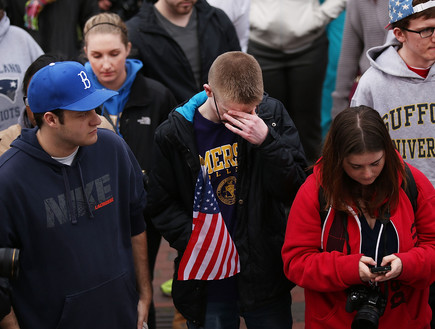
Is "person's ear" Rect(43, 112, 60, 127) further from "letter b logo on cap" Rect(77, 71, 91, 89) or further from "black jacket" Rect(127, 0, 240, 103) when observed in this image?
"black jacket" Rect(127, 0, 240, 103)

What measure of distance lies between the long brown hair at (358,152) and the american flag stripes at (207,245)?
0.55 metres

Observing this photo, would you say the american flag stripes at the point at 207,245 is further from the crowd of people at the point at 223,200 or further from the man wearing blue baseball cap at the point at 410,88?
the man wearing blue baseball cap at the point at 410,88

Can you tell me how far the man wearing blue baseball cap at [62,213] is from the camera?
9.27ft

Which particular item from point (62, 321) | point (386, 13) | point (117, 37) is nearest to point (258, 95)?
point (62, 321)

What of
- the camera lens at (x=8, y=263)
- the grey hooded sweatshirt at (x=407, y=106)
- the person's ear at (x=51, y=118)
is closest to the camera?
the camera lens at (x=8, y=263)

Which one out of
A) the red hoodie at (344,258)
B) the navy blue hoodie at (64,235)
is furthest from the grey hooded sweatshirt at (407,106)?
the navy blue hoodie at (64,235)

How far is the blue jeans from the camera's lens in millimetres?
3438

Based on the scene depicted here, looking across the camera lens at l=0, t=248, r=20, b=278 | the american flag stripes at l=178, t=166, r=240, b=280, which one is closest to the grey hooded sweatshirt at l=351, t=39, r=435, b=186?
the american flag stripes at l=178, t=166, r=240, b=280

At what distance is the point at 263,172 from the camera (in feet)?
10.9

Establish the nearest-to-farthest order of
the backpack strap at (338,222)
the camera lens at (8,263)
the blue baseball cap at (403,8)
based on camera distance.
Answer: the camera lens at (8,263) → the backpack strap at (338,222) → the blue baseball cap at (403,8)

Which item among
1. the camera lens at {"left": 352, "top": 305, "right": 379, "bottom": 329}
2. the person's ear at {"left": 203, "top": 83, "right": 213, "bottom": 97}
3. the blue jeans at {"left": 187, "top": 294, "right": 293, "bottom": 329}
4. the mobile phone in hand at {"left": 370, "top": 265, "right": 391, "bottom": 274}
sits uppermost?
the person's ear at {"left": 203, "top": 83, "right": 213, "bottom": 97}

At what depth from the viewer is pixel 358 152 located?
9.70ft

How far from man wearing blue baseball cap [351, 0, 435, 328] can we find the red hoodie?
18.4 inches

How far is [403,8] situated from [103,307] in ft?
6.65
